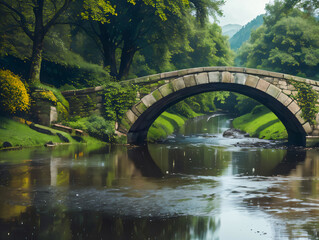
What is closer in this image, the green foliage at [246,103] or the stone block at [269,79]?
the stone block at [269,79]

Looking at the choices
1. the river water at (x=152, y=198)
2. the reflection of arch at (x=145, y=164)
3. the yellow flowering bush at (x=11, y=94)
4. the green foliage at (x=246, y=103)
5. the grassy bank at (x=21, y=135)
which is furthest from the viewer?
the green foliage at (x=246, y=103)

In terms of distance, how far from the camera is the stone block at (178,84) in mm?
22984

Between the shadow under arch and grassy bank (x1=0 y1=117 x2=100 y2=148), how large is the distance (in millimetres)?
4715

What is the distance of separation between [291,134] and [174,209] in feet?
66.4

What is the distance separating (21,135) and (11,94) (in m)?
1.94

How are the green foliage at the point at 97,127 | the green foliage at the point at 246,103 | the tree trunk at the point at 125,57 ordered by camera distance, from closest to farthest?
the green foliage at the point at 97,127 < the tree trunk at the point at 125,57 < the green foliage at the point at 246,103

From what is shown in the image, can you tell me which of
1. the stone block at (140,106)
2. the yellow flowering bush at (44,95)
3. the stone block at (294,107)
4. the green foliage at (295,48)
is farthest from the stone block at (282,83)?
the green foliage at (295,48)

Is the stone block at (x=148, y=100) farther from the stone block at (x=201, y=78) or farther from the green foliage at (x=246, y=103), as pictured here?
the green foliage at (x=246, y=103)

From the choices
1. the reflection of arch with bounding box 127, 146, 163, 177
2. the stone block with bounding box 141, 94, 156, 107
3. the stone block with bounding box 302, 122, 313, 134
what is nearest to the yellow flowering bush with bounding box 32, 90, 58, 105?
the stone block with bounding box 141, 94, 156, 107

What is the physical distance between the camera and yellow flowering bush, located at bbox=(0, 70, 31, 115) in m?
19.5

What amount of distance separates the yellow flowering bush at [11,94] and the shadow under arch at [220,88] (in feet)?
20.0

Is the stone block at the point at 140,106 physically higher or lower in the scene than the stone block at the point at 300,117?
higher

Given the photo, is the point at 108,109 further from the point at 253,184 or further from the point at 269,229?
the point at 269,229

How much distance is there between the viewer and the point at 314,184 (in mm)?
11906
